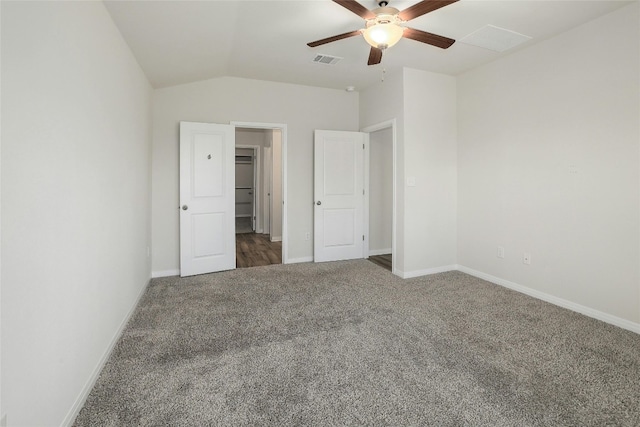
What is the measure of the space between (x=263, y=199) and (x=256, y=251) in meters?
2.02

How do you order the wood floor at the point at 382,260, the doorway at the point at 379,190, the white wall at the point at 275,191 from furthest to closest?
the white wall at the point at 275,191 < the doorway at the point at 379,190 < the wood floor at the point at 382,260

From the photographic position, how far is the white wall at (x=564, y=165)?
8.48 ft

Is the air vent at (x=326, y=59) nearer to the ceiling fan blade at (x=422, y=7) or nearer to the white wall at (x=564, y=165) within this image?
the ceiling fan blade at (x=422, y=7)

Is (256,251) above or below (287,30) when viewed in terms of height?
below

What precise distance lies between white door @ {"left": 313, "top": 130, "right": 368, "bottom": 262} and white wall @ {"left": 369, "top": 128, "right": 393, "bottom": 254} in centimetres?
32

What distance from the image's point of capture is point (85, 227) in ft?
5.74

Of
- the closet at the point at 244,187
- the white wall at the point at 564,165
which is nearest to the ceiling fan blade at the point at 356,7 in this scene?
the white wall at the point at 564,165

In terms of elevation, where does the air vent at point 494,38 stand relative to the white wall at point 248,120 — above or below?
above

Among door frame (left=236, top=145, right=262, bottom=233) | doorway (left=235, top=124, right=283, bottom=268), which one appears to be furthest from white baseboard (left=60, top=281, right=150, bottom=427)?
door frame (left=236, top=145, right=262, bottom=233)

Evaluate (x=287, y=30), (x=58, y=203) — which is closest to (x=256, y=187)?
(x=287, y=30)

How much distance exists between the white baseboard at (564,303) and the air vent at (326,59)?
311cm

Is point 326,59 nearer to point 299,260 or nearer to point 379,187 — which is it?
point 379,187

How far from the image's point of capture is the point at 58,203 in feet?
4.74

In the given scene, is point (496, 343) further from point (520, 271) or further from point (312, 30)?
point (312, 30)
